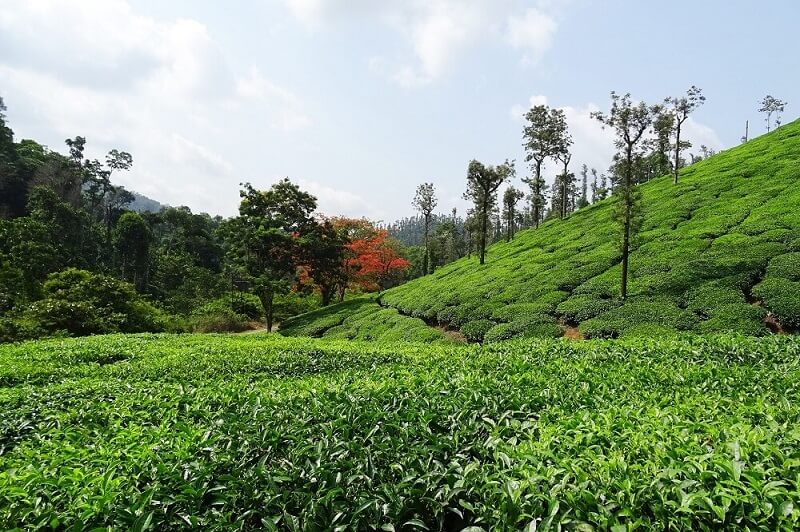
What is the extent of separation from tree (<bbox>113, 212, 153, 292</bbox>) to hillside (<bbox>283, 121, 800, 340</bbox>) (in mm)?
23741

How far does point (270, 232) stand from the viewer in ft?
101

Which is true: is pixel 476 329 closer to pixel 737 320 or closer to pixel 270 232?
pixel 737 320

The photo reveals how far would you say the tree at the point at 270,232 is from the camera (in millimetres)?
30938

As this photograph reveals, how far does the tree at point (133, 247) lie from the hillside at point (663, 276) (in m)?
23.7

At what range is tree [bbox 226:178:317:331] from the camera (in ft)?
102

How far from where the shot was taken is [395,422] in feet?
16.0

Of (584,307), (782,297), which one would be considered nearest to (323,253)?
(584,307)

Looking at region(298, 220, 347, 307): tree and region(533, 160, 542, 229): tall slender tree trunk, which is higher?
region(533, 160, 542, 229): tall slender tree trunk

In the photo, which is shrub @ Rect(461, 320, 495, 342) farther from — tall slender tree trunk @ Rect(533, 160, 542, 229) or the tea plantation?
tall slender tree trunk @ Rect(533, 160, 542, 229)

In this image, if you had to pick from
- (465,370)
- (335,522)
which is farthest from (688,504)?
(465,370)

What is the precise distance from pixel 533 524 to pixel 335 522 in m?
1.35

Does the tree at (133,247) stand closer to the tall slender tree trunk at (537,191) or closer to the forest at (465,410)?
the forest at (465,410)

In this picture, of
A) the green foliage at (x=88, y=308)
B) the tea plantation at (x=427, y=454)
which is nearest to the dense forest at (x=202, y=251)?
the green foliage at (x=88, y=308)

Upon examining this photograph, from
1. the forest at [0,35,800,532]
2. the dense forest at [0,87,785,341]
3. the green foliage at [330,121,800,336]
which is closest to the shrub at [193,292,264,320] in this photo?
the dense forest at [0,87,785,341]
